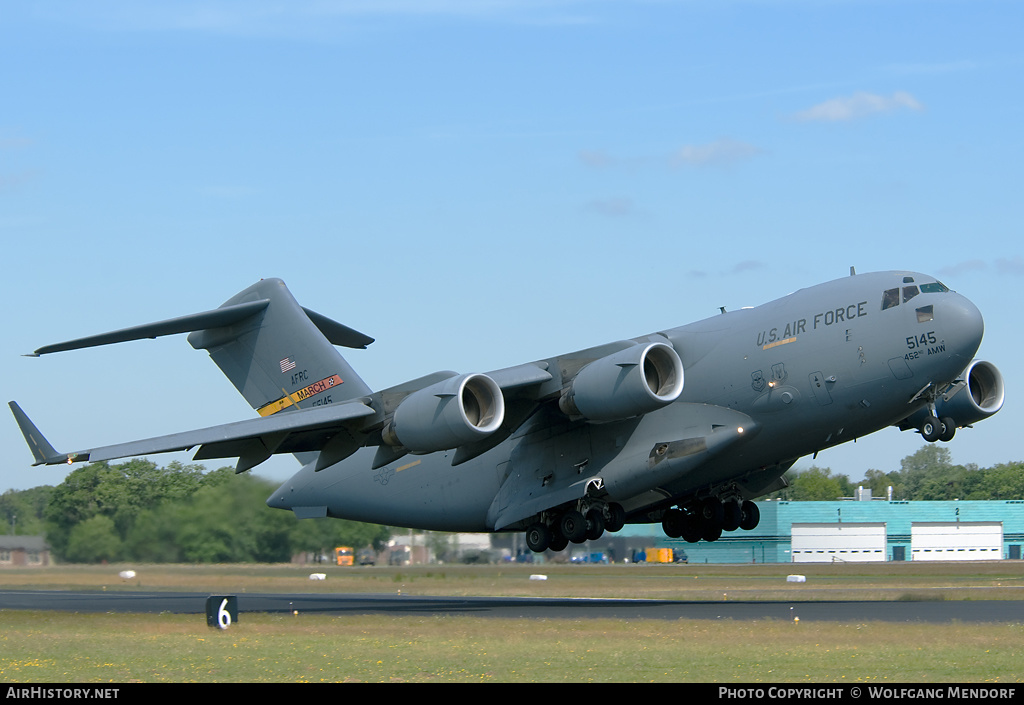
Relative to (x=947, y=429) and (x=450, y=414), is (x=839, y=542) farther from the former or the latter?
(x=450, y=414)

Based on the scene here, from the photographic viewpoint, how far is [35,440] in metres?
19.3

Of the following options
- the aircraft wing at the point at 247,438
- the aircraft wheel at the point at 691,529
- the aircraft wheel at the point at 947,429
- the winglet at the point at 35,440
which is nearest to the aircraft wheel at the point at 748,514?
the aircraft wheel at the point at 691,529

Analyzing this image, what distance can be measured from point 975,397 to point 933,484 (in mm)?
68824

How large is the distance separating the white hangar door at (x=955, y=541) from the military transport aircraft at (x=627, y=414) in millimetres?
36029

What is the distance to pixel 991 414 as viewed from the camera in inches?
784

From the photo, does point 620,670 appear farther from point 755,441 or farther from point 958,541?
point 958,541

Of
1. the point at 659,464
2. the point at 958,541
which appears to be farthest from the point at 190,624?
the point at 958,541

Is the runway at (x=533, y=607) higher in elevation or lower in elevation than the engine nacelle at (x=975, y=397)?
lower

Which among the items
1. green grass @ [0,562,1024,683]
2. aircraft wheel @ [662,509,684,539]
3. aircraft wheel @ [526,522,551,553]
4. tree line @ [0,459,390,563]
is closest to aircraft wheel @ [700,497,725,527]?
aircraft wheel @ [662,509,684,539]

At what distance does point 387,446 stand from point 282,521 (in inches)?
266

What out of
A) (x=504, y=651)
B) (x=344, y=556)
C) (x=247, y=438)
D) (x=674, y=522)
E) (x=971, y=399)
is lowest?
(x=504, y=651)

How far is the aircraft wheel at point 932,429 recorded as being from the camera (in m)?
19.0

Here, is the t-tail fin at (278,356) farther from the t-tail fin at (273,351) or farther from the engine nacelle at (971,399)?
the engine nacelle at (971,399)

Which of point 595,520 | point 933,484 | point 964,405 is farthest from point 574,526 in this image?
point 933,484
